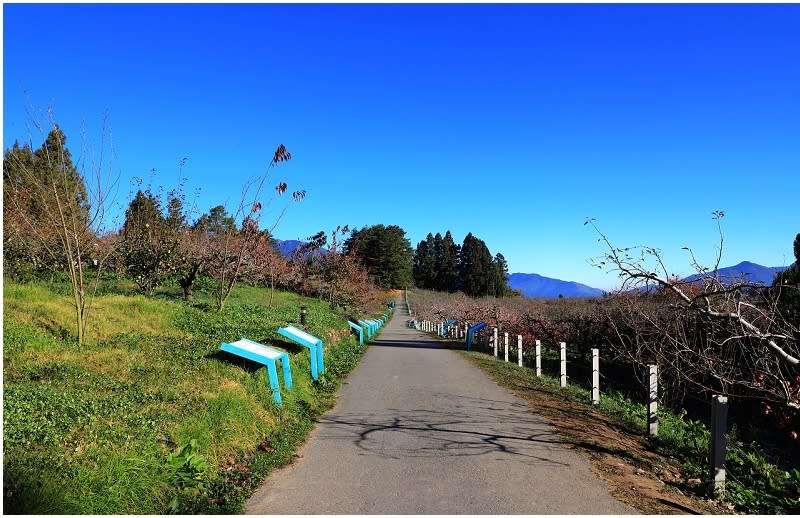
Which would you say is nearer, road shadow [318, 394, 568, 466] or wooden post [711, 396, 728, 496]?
wooden post [711, 396, 728, 496]

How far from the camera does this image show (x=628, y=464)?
240 inches

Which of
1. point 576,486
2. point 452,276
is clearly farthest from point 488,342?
point 452,276

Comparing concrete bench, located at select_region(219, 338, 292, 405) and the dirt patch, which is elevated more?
concrete bench, located at select_region(219, 338, 292, 405)

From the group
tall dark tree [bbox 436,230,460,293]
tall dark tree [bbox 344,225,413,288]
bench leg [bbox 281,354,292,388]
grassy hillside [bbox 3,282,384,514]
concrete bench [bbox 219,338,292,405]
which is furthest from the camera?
tall dark tree [bbox 436,230,460,293]

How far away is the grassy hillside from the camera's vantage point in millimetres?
4176

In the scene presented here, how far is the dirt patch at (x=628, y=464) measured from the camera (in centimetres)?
495

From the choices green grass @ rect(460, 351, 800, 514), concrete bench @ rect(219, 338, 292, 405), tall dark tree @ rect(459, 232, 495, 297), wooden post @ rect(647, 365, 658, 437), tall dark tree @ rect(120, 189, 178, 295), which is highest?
tall dark tree @ rect(459, 232, 495, 297)

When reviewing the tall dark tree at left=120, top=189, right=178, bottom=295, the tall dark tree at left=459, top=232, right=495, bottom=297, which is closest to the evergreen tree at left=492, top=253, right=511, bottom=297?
the tall dark tree at left=459, top=232, right=495, bottom=297

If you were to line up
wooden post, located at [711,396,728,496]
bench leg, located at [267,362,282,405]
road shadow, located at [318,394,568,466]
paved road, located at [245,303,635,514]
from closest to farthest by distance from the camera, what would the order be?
paved road, located at [245,303,635,514], wooden post, located at [711,396,728,496], road shadow, located at [318,394,568,466], bench leg, located at [267,362,282,405]

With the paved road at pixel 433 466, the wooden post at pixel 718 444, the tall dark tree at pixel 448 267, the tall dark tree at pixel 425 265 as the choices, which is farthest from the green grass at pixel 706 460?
the tall dark tree at pixel 425 265

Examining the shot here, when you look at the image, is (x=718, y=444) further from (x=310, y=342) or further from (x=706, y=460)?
(x=310, y=342)

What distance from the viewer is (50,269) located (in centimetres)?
1745

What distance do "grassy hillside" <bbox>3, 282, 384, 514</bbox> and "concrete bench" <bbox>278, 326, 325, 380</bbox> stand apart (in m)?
0.31

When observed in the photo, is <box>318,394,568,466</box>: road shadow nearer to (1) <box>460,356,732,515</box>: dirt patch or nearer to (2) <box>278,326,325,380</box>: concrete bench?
(1) <box>460,356,732,515</box>: dirt patch
